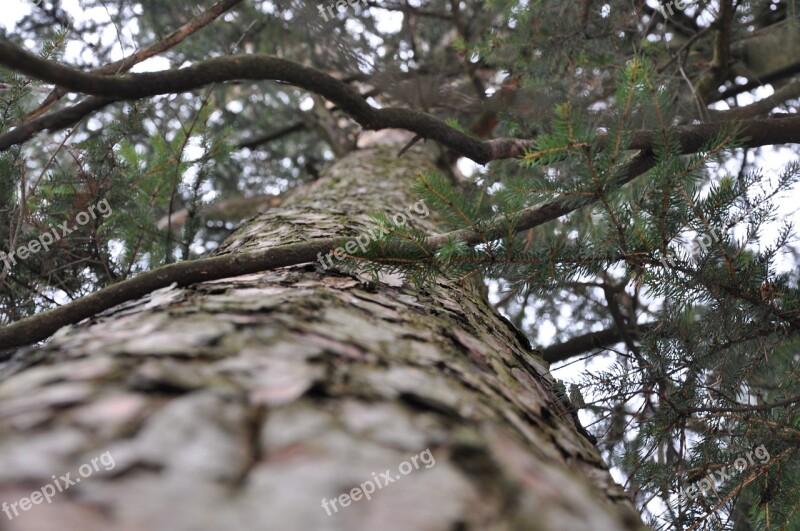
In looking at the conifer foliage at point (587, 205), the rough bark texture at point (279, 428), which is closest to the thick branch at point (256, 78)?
the conifer foliage at point (587, 205)

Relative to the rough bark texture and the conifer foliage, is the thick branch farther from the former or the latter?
the rough bark texture

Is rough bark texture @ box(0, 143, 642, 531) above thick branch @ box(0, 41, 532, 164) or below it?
below

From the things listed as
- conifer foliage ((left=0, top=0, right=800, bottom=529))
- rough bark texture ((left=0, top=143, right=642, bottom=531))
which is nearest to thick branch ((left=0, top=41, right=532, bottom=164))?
conifer foliage ((left=0, top=0, right=800, bottom=529))

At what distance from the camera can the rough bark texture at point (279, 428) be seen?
652mm

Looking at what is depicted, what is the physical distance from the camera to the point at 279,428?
0.75 meters

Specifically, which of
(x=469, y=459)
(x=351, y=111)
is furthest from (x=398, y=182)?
(x=469, y=459)

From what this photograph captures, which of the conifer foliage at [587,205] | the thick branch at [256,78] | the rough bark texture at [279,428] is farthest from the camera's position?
the conifer foliage at [587,205]

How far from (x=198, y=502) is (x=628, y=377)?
1.54m

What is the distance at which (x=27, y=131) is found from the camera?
140cm

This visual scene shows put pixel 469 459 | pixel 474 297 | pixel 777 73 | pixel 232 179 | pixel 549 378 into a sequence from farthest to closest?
pixel 232 179
pixel 777 73
pixel 474 297
pixel 549 378
pixel 469 459

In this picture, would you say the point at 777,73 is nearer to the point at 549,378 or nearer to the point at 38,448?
the point at 549,378

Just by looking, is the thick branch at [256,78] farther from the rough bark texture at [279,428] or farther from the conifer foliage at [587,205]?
the rough bark texture at [279,428]

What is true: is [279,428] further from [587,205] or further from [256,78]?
[587,205]

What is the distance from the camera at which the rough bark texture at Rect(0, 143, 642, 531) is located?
2.14ft
